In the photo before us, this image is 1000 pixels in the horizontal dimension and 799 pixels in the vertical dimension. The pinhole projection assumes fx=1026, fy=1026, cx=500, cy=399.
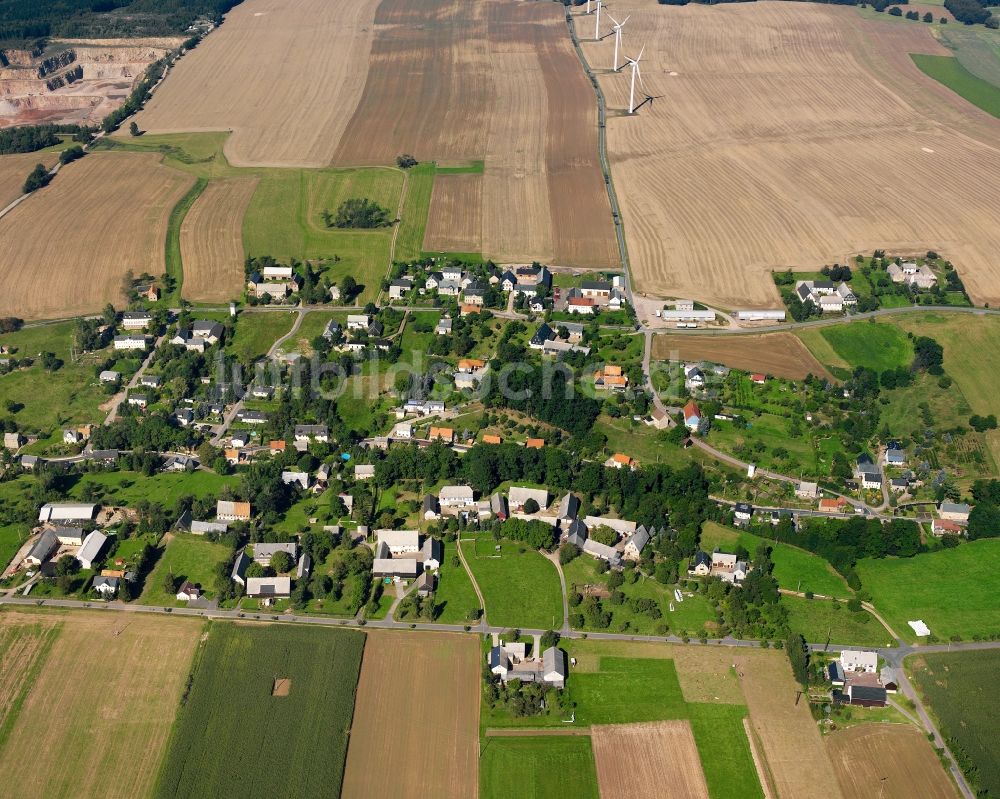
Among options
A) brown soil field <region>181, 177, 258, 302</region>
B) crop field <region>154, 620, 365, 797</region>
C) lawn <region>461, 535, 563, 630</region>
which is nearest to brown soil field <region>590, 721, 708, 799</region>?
lawn <region>461, 535, 563, 630</region>

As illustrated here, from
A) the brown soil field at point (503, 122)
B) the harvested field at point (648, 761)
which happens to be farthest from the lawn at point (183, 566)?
the brown soil field at point (503, 122)

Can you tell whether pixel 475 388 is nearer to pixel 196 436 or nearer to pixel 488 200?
pixel 196 436

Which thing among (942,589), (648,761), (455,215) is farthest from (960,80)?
(648,761)

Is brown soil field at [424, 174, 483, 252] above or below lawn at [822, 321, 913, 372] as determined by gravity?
below

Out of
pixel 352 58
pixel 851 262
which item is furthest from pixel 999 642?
pixel 352 58

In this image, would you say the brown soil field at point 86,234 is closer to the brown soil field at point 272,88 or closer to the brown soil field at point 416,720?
the brown soil field at point 272,88

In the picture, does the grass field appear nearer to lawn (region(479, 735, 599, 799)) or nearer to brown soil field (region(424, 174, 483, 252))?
brown soil field (region(424, 174, 483, 252))
